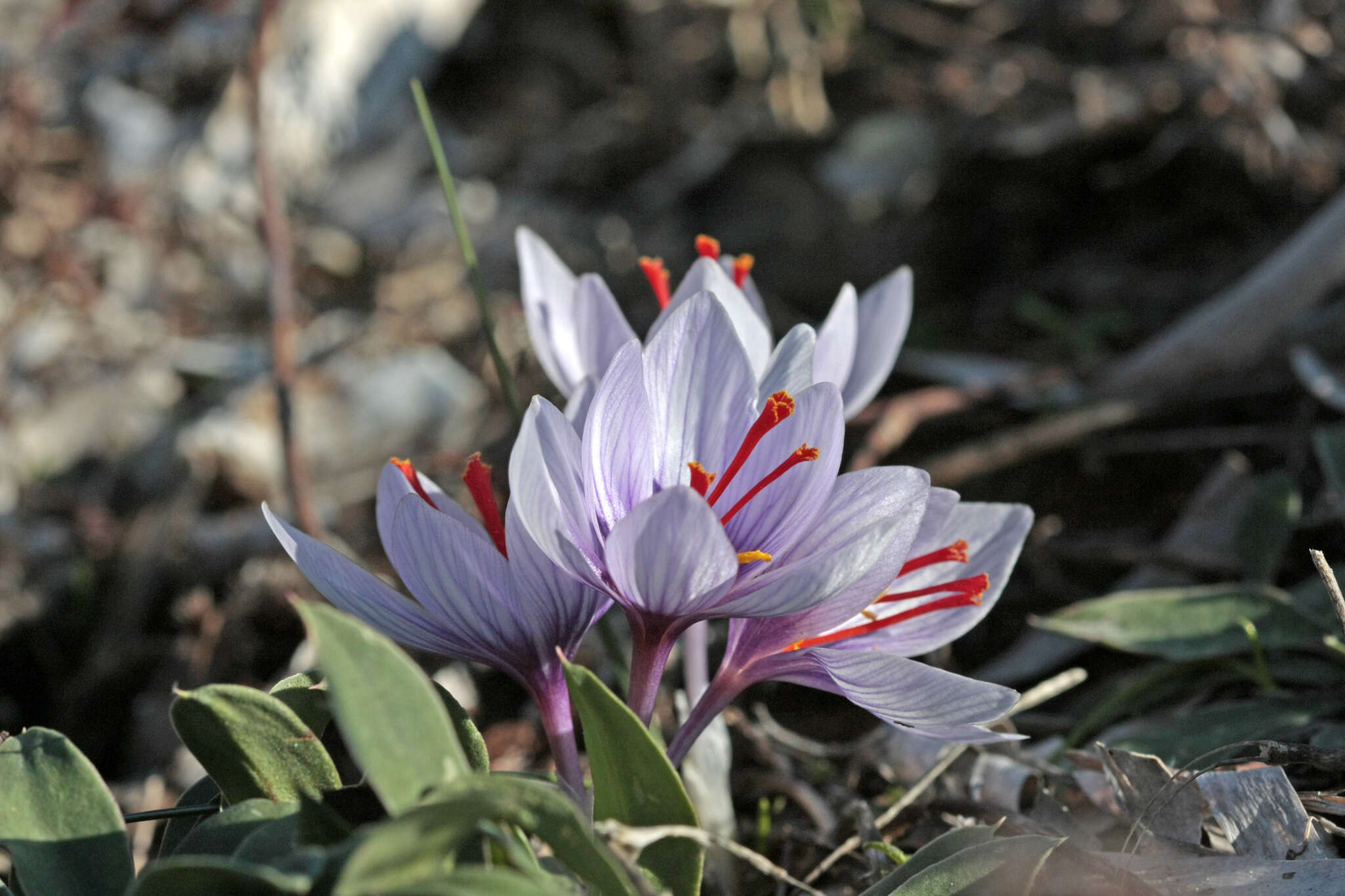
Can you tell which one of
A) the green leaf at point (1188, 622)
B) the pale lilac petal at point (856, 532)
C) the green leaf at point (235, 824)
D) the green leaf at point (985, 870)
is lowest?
the green leaf at point (1188, 622)

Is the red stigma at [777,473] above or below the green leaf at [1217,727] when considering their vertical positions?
above

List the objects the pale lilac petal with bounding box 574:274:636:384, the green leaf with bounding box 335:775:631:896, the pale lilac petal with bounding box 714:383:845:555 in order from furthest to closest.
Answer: the pale lilac petal with bounding box 574:274:636:384 → the pale lilac petal with bounding box 714:383:845:555 → the green leaf with bounding box 335:775:631:896

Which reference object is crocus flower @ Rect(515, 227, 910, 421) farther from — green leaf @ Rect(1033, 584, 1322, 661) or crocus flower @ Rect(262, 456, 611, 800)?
green leaf @ Rect(1033, 584, 1322, 661)

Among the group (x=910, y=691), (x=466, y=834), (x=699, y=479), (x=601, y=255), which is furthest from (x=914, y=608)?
(x=601, y=255)

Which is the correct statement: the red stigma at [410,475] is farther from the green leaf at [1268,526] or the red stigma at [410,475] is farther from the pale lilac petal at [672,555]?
the green leaf at [1268,526]

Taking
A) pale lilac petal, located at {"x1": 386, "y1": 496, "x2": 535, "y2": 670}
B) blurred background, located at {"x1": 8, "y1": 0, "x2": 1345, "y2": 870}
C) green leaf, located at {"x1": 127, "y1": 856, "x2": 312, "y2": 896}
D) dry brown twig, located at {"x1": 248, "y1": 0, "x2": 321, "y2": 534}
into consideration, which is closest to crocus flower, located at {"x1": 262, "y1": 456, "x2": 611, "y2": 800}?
pale lilac petal, located at {"x1": 386, "y1": 496, "x2": 535, "y2": 670}

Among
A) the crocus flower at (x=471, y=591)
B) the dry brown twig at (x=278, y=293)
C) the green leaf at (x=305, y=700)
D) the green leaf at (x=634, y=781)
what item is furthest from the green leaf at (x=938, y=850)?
the dry brown twig at (x=278, y=293)

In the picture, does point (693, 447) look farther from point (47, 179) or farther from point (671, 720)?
point (47, 179)
